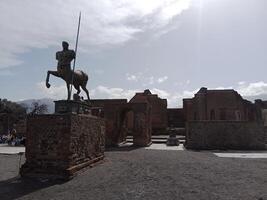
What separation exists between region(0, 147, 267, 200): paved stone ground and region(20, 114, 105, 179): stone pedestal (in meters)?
0.40

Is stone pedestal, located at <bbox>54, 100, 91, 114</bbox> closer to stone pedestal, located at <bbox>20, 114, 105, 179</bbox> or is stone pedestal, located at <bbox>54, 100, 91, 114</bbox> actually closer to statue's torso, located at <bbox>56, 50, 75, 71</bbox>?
stone pedestal, located at <bbox>20, 114, 105, 179</bbox>

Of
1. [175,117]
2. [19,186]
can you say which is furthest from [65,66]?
[175,117]

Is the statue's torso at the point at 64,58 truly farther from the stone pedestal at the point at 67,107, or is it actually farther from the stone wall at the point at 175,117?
the stone wall at the point at 175,117

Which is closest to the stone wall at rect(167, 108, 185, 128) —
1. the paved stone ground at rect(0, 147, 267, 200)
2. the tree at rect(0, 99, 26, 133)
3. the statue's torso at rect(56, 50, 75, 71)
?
the tree at rect(0, 99, 26, 133)

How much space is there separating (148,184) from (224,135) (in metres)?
15.4

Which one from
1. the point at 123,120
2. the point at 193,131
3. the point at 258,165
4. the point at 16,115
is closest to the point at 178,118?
the point at 123,120

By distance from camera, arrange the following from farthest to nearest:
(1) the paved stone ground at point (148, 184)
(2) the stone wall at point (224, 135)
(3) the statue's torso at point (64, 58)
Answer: (2) the stone wall at point (224, 135)
(3) the statue's torso at point (64, 58)
(1) the paved stone ground at point (148, 184)

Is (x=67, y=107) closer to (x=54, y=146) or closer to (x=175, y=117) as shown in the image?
(x=54, y=146)

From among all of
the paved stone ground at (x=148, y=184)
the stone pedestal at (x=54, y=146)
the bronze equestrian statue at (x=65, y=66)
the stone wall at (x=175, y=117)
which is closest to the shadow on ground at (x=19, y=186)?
the paved stone ground at (x=148, y=184)

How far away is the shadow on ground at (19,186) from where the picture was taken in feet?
28.6

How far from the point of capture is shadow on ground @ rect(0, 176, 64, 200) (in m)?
8.72

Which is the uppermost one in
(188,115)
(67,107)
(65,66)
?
(188,115)

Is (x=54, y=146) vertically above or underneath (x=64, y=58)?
underneath

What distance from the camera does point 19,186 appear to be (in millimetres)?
9555
